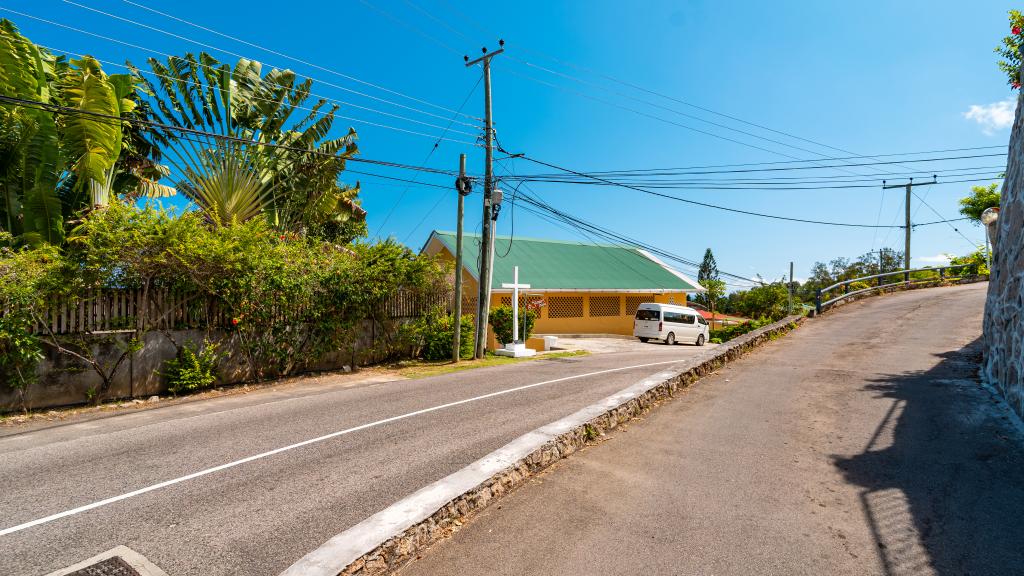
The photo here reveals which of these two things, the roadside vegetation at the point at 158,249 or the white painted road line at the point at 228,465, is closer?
the white painted road line at the point at 228,465

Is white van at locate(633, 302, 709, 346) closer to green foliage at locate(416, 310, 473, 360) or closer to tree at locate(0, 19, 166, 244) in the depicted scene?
green foliage at locate(416, 310, 473, 360)

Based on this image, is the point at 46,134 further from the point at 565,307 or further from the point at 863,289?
the point at 863,289

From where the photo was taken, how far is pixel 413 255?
Answer: 16422 millimetres

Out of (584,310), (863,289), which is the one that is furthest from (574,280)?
(863,289)

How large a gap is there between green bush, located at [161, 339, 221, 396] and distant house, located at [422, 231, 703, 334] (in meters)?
13.5

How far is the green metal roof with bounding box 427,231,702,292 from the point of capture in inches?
1057

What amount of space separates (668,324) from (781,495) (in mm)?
21819

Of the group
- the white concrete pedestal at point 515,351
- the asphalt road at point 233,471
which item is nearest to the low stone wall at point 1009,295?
the asphalt road at point 233,471

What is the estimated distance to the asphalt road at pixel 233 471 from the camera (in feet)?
13.1

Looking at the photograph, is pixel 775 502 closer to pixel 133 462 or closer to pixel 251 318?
pixel 133 462

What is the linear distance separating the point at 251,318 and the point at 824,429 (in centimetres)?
1178

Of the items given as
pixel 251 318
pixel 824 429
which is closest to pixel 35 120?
pixel 251 318

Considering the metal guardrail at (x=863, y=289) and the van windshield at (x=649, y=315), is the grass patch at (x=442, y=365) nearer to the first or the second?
the van windshield at (x=649, y=315)

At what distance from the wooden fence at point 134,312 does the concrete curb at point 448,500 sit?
8.98 m
